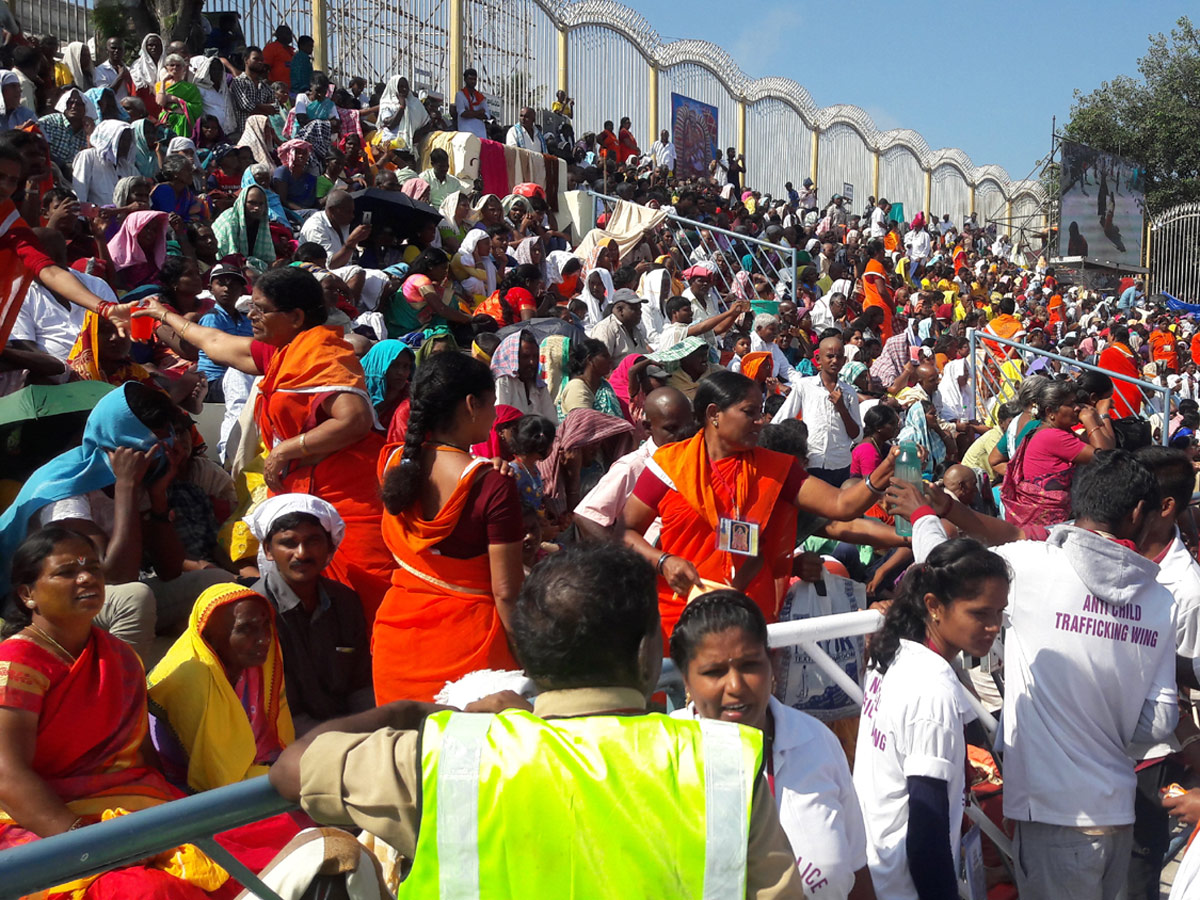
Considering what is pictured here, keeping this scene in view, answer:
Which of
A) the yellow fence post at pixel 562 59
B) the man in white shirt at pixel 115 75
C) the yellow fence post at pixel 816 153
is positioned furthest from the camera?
the yellow fence post at pixel 816 153

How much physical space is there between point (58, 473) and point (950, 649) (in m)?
2.90

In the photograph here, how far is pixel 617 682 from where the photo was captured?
5.33 ft

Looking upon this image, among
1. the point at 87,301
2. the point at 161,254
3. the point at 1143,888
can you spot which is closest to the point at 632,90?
the point at 161,254

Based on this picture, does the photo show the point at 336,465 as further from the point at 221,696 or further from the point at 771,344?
the point at 771,344

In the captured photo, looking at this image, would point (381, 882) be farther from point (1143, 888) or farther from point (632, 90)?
A: point (632, 90)

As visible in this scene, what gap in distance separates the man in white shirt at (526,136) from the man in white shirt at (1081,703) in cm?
1274

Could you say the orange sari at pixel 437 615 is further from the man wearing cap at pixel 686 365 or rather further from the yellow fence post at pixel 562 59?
the yellow fence post at pixel 562 59

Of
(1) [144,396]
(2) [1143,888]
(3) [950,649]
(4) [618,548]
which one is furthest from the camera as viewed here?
(1) [144,396]

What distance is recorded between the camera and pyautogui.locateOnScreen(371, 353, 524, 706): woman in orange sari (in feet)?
9.99

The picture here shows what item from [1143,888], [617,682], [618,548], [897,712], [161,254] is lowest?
[1143,888]

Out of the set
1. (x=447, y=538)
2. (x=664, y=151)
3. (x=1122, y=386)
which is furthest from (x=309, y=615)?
(x=664, y=151)

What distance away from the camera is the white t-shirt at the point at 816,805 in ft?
6.88

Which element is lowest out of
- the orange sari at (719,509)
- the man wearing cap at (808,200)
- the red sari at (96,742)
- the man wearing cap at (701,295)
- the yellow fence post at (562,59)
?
the red sari at (96,742)

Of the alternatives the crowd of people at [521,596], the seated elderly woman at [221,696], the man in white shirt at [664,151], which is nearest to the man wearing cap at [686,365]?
the crowd of people at [521,596]
